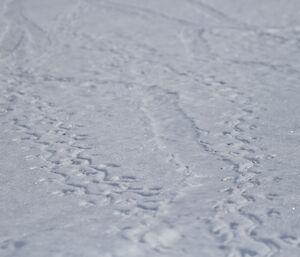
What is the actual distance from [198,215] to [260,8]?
3319 mm

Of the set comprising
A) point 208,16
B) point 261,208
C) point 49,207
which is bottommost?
point 49,207

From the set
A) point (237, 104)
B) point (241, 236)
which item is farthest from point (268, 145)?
point (241, 236)

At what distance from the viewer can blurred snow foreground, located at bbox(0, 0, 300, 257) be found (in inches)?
63.9

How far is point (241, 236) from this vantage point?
1585mm

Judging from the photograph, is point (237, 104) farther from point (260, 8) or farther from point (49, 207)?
point (260, 8)

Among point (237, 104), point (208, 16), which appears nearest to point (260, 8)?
point (208, 16)

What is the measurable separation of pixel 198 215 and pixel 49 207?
0.46 metres

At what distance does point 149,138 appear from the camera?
90.6 inches

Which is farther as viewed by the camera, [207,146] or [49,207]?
[207,146]

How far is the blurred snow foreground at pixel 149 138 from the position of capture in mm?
1624

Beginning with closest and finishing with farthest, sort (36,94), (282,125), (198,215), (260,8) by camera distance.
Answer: (198,215), (282,125), (36,94), (260,8)

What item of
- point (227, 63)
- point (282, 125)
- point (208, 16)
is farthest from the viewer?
point (208, 16)

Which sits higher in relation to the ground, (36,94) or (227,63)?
(227,63)

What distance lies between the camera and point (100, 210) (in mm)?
1754
